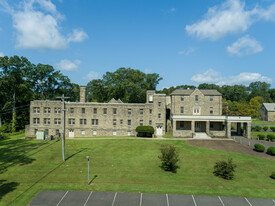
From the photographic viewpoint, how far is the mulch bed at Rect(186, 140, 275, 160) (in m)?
28.7

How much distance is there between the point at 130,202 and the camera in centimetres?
1561

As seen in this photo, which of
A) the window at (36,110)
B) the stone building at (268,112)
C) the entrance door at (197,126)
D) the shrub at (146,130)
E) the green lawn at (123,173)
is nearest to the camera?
the green lawn at (123,173)

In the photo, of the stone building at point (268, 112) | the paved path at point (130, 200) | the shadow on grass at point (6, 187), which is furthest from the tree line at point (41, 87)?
the paved path at point (130, 200)

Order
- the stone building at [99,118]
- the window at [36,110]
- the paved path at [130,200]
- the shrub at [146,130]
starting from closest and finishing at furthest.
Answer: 1. the paved path at [130,200]
2. the shrub at [146,130]
3. the stone building at [99,118]
4. the window at [36,110]

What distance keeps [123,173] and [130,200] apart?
546 cm

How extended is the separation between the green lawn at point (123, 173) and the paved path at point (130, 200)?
0.76 metres

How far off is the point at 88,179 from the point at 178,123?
3064 cm

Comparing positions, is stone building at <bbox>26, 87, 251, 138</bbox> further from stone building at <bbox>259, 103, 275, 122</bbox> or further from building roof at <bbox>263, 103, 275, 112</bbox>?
building roof at <bbox>263, 103, 275, 112</bbox>

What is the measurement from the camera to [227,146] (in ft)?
107

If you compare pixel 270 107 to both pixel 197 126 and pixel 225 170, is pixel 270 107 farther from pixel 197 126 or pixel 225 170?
pixel 225 170

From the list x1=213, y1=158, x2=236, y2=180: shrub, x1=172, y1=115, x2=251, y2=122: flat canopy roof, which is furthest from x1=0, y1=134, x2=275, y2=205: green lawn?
x1=172, y1=115, x2=251, y2=122: flat canopy roof

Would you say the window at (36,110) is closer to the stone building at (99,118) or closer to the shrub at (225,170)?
the stone building at (99,118)

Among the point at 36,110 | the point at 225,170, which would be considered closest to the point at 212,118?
the point at 225,170

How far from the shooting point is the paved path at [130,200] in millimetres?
15441
